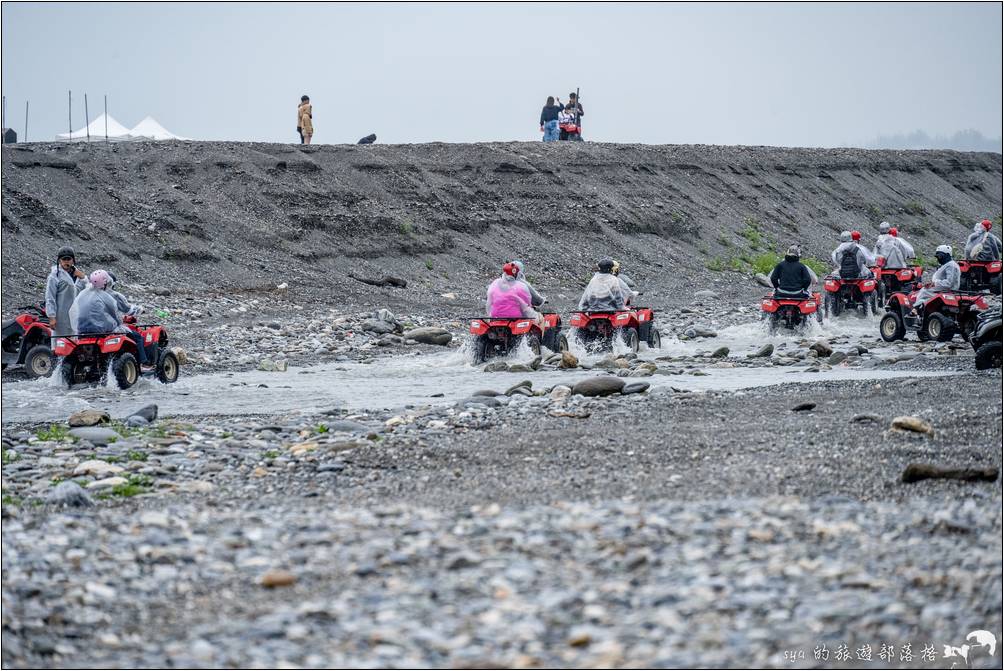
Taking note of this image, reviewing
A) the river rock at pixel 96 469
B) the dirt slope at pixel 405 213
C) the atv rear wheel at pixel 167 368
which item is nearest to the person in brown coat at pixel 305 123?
the dirt slope at pixel 405 213

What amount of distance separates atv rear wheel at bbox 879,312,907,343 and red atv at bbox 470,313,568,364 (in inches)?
236

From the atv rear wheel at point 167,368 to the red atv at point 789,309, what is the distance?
10.4m

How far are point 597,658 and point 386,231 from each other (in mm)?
29918

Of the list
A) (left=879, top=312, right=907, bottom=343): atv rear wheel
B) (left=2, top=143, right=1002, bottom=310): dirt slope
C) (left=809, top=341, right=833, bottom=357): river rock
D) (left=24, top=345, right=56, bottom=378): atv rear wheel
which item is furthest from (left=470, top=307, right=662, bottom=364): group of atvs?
(left=2, top=143, right=1002, bottom=310): dirt slope

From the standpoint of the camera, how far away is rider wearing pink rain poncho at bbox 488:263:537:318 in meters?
20.4

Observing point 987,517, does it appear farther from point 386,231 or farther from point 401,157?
point 401,157

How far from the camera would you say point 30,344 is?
18891 millimetres

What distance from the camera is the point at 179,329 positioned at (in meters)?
24.7

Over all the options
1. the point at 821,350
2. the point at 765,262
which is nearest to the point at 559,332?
the point at 821,350

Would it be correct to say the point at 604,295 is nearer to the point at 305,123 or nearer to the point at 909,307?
the point at 909,307

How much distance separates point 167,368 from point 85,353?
1.61 metres

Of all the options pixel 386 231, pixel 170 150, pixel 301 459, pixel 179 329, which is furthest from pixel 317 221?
pixel 301 459

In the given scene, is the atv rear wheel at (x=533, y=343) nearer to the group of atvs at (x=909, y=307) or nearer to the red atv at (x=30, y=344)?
the group of atvs at (x=909, y=307)

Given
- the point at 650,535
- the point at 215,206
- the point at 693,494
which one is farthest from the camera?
the point at 215,206
